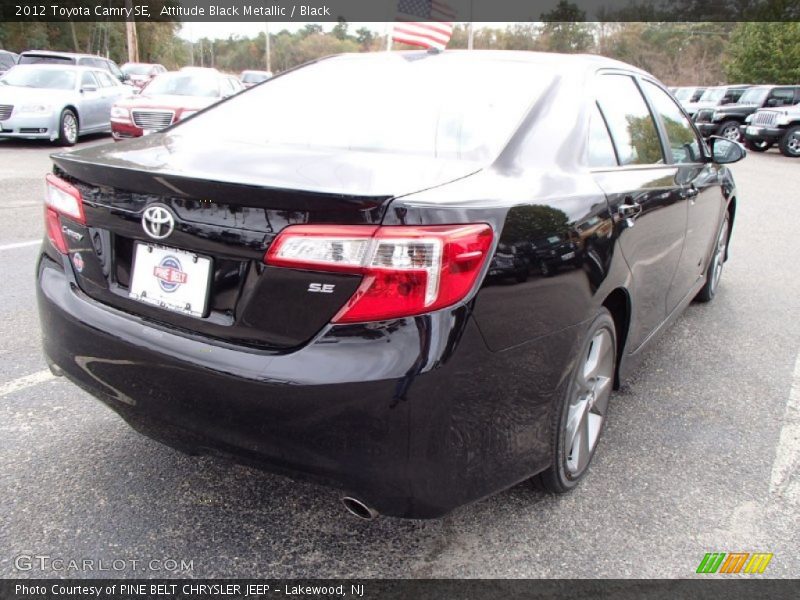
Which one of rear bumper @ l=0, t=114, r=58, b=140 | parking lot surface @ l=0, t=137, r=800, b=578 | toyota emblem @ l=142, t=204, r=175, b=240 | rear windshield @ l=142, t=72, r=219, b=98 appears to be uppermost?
toyota emblem @ l=142, t=204, r=175, b=240

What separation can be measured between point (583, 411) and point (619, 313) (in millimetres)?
502

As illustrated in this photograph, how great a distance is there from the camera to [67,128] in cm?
1358

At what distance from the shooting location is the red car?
12422mm

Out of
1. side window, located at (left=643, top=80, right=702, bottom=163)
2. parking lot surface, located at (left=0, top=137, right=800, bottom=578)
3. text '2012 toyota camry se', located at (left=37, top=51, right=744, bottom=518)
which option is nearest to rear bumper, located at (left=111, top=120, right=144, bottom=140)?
parking lot surface, located at (left=0, top=137, right=800, bottom=578)

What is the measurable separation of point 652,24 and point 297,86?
2795 inches

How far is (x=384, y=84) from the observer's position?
8.68 ft

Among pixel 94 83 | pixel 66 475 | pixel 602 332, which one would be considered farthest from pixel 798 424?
pixel 94 83

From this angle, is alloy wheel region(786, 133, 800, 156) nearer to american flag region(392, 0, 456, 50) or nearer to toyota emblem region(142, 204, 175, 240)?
american flag region(392, 0, 456, 50)

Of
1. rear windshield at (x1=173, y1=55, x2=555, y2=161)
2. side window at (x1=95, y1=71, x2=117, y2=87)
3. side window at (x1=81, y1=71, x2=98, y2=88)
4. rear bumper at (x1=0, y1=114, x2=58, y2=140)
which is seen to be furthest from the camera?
side window at (x1=95, y1=71, x2=117, y2=87)

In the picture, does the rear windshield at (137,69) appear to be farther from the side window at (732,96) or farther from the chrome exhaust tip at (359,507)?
the chrome exhaust tip at (359,507)

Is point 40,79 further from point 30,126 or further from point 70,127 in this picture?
point 30,126

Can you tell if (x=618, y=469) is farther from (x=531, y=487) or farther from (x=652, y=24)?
(x=652, y=24)

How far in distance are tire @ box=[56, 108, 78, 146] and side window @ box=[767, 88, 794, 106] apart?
67.3ft

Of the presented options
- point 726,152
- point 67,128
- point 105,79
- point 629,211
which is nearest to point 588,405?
point 629,211
